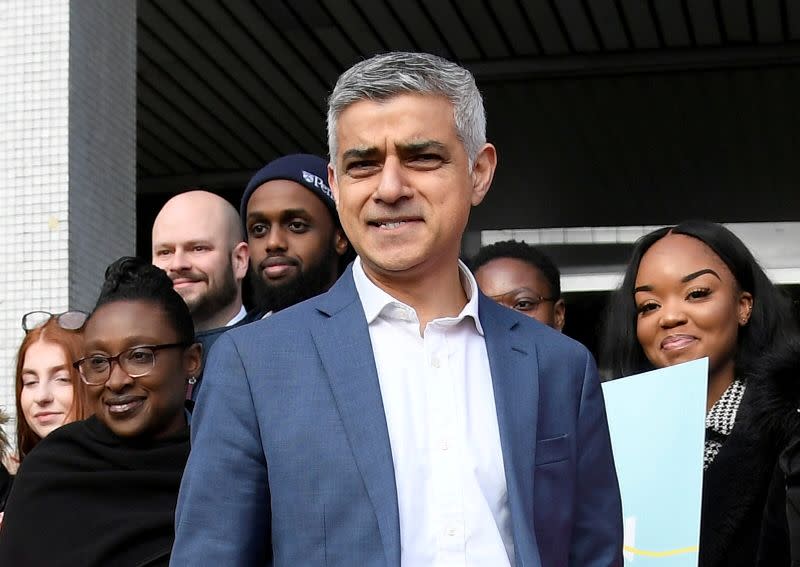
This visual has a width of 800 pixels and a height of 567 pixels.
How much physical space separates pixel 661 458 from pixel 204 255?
1.77m

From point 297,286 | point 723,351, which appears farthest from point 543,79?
point 723,351

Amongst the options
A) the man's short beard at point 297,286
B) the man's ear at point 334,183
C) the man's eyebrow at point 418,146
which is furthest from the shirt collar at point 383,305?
the man's short beard at point 297,286

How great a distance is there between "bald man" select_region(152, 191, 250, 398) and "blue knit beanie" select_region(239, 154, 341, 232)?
138mm

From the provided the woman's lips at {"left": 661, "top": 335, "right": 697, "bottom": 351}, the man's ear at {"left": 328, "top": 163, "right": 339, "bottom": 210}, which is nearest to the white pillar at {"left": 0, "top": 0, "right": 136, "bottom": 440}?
the woman's lips at {"left": 661, "top": 335, "right": 697, "bottom": 351}

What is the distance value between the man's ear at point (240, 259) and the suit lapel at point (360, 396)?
6.94ft

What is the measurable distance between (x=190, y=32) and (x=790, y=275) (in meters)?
5.00

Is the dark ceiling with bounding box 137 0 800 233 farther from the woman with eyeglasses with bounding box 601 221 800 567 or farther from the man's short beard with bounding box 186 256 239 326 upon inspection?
the woman with eyeglasses with bounding box 601 221 800 567

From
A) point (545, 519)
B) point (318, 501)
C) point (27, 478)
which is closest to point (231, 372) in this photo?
point (318, 501)

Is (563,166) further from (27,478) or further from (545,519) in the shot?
(545,519)

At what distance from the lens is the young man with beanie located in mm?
4035

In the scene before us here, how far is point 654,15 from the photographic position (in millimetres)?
9906

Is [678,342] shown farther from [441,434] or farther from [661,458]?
[441,434]

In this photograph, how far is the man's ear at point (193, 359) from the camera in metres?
3.44

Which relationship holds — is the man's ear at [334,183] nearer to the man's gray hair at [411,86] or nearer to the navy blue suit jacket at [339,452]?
the man's gray hair at [411,86]
